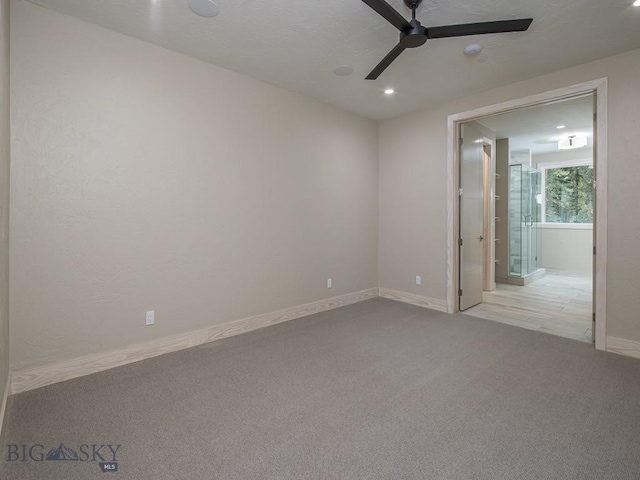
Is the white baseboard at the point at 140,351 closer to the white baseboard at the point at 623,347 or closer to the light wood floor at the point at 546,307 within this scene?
the light wood floor at the point at 546,307

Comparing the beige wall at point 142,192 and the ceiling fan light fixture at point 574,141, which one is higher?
the ceiling fan light fixture at point 574,141

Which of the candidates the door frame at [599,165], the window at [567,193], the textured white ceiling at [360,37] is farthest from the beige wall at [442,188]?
the window at [567,193]

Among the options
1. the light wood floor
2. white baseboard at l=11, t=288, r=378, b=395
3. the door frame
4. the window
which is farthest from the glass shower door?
white baseboard at l=11, t=288, r=378, b=395

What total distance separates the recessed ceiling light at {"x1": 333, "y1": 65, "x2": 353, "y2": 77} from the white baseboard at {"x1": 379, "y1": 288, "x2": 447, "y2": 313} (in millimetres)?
3063

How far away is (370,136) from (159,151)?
3.16 metres

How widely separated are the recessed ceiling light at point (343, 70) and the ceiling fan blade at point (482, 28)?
123cm

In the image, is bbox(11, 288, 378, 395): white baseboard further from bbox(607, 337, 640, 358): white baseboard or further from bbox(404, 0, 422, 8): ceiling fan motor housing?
bbox(404, 0, 422, 8): ceiling fan motor housing

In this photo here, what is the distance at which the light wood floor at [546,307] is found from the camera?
381 cm

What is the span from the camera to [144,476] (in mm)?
1560

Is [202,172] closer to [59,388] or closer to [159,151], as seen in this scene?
[159,151]

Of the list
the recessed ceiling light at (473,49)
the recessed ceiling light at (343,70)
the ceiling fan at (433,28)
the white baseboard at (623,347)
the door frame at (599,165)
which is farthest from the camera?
the recessed ceiling light at (343,70)

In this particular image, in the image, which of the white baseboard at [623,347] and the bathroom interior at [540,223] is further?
the bathroom interior at [540,223]

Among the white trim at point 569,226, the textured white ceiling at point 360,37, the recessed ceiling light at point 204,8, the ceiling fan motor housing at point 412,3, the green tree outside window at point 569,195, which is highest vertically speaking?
the textured white ceiling at point 360,37

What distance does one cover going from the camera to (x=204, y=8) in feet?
7.78
